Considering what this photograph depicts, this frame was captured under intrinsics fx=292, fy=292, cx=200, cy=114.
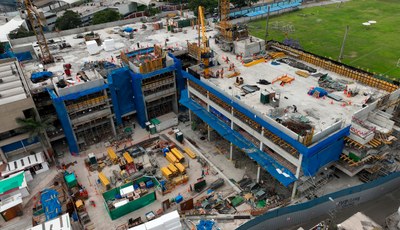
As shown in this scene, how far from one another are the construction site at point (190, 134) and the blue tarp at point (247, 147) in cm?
23

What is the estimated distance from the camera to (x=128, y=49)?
261 feet

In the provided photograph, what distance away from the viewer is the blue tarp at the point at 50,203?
47688 millimetres

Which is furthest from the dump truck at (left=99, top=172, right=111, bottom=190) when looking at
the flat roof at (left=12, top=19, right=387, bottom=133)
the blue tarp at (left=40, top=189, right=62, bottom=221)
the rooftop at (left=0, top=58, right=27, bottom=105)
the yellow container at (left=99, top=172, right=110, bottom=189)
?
the flat roof at (left=12, top=19, right=387, bottom=133)

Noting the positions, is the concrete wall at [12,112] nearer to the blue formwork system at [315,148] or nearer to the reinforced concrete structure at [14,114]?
the reinforced concrete structure at [14,114]

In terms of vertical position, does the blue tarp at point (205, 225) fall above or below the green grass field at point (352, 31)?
below

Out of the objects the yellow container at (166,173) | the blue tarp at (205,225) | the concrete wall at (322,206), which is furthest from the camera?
the yellow container at (166,173)

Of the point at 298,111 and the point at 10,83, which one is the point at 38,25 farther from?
the point at 298,111

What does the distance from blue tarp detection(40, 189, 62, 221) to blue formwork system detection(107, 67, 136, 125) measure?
22284mm

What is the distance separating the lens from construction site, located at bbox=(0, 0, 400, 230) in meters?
47.0

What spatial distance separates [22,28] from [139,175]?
10560 centimetres

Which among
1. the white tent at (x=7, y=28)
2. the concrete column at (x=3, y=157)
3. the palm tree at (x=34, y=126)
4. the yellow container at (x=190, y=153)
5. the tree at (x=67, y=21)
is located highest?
the white tent at (x=7, y=28)

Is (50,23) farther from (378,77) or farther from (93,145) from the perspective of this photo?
(378,77)

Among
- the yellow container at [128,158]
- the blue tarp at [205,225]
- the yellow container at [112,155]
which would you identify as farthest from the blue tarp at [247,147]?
the yellow container at [112,155]

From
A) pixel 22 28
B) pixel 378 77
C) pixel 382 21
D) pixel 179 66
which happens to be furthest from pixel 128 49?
pixel 382 21
